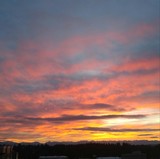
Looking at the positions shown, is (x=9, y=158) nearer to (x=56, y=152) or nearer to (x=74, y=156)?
(x=74, y=156)

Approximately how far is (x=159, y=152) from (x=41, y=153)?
47458mm

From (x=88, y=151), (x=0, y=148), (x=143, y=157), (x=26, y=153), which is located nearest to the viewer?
(x=0, y=148)

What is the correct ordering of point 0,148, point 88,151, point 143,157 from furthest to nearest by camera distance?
point 88,151
point 143,157
point 0,148

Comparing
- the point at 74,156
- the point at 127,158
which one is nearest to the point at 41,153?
the point at 74,156

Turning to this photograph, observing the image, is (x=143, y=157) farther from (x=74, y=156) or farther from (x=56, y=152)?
(x=56, y=152)

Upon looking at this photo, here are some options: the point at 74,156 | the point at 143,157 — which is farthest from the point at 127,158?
the point at 74,156

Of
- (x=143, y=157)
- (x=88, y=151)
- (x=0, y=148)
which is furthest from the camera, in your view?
(x=88, y=151)

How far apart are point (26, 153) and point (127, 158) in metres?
73.5

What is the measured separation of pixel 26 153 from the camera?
14025cm

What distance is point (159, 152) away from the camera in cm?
13525

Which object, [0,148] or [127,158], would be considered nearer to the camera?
[0,148]

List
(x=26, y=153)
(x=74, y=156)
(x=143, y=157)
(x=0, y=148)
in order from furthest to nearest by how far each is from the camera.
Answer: (x=26, y=153), (x=74, y=156), (x=143, y=157), (x=0, y=148)

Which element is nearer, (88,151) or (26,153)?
(26,153)

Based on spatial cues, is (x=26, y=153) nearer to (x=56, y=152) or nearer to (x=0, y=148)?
(x=56, y=152)
